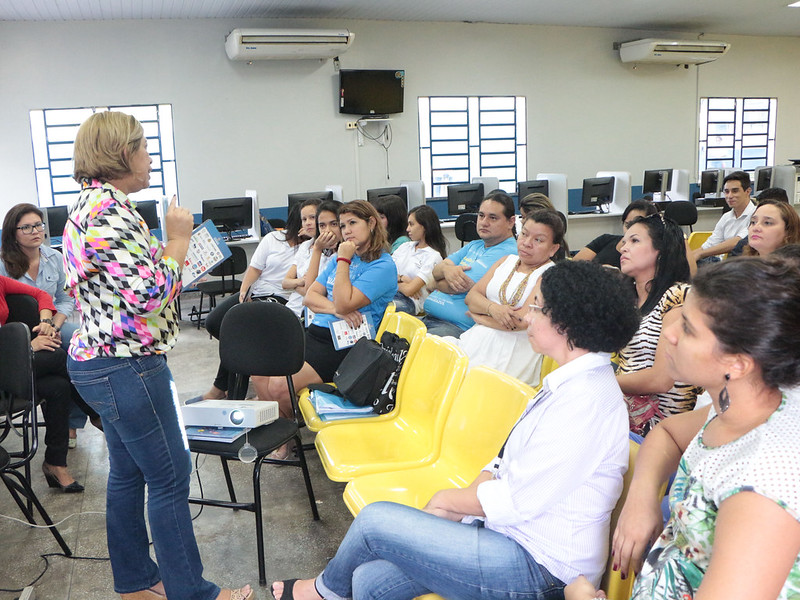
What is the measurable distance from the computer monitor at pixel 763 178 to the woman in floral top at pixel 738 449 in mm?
10356

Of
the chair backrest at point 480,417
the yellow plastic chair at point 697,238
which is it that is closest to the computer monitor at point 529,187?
the yellow plastic chair at point 697,238

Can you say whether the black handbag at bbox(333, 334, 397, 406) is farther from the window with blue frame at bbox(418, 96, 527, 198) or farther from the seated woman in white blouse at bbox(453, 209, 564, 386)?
the window with blue frame at bbox(418, 96, 527, 198)

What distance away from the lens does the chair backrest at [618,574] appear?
1.35 meters

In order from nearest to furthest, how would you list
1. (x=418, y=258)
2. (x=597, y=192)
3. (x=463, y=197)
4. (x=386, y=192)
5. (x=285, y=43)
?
(x=418, y=258) → (x=386, y=192) → (x=285, y=43) → (x=463, y=197) → (x=597, y=192)

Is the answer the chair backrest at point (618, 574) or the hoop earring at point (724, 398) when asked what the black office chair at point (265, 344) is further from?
the hoop earring at point (724, 398)

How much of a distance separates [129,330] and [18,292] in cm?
202

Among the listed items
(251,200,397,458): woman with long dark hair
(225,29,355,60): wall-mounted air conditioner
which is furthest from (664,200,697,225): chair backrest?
(251,200,397,458): woman with long dark hair

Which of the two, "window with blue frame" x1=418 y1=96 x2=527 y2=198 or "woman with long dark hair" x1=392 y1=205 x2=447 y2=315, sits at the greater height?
"window with blue frame" x1=418 y1=96 x2=527 y2=198

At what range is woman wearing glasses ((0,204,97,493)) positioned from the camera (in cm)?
307

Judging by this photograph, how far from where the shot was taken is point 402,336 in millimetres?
2875

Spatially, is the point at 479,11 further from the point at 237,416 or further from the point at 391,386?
the point at 237,416

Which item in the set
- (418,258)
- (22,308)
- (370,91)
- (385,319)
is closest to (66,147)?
(370,91)

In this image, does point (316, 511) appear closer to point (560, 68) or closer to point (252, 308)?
point (252, 308)

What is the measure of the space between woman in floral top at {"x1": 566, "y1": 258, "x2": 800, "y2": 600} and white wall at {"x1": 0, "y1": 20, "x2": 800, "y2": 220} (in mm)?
8023
